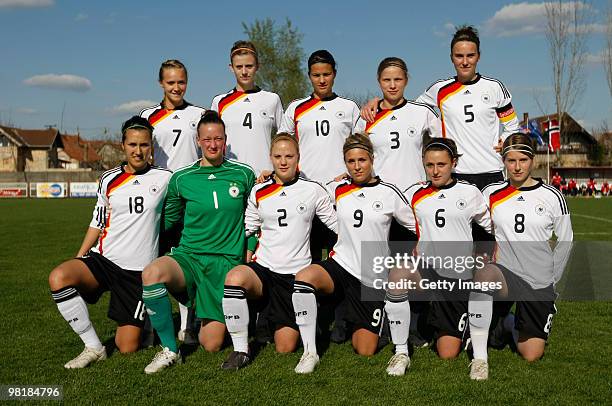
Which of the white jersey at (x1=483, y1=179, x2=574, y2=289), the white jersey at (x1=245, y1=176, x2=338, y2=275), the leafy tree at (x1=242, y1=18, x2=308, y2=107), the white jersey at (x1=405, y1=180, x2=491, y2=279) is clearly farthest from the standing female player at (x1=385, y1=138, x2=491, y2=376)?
the leafy tree at (x1=242, y1=18, x2=308, y2=107)

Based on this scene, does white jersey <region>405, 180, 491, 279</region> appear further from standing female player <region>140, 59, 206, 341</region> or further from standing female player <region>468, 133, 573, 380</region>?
standing female player <region>140, 59, 206, 341</region>

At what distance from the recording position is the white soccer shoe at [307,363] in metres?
3.99

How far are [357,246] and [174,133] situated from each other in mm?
1938

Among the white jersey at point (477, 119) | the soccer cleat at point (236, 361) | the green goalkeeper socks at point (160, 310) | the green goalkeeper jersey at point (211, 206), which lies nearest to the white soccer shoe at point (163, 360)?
the green goalkeeper socks at point (160, 310)

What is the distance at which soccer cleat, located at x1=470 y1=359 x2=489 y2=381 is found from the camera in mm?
3854

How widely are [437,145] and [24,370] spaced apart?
3254mm

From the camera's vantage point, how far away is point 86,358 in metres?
4.16

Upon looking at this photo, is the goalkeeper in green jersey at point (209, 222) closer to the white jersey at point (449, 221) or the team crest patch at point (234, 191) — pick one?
the team crest patch at point (234, 191)

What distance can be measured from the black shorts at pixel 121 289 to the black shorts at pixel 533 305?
2.69m

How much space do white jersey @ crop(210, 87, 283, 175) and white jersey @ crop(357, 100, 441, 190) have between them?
0.97 metres

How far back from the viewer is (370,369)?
13.4 feet

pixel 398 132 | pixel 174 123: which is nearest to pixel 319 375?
pixel 398 132

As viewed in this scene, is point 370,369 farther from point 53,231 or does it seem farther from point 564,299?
point 53,231

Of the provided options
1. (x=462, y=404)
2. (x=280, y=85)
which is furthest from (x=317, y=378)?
(x=280, y=85)
